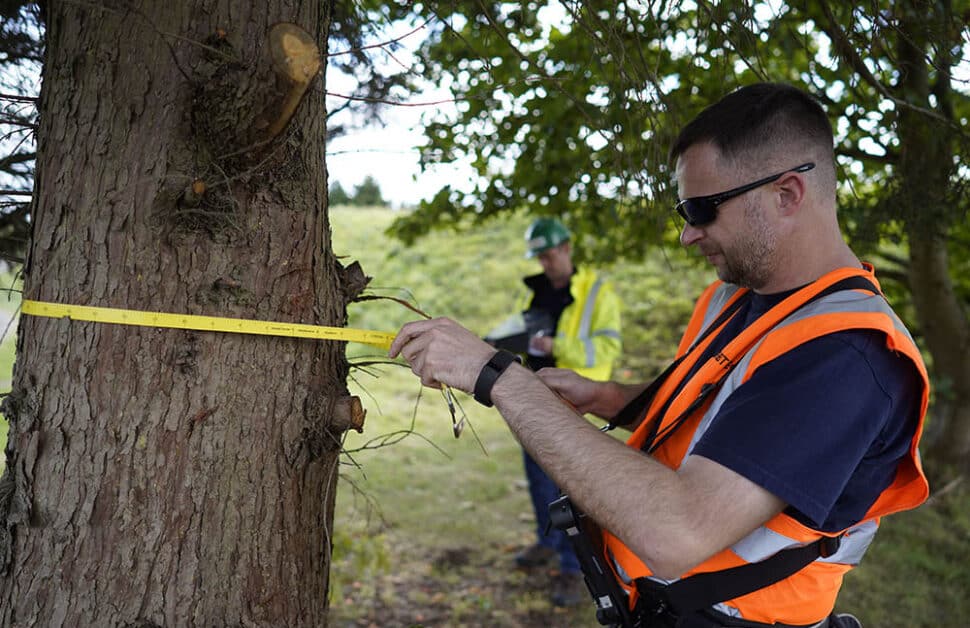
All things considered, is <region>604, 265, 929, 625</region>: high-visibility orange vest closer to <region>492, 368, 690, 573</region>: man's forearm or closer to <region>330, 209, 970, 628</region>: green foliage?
<region>492, 368, 690, 573</region>: man's forearm

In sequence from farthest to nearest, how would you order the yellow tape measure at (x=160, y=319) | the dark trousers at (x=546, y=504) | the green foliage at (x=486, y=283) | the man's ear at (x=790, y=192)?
the green foliage at (x=486, y=283), the dark trousers at (x=546, y=504), the man's ear at (x=790, y=192), the yellow tape measure at (x=160, y=319)

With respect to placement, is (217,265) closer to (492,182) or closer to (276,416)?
(276,416)

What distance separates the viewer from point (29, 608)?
165 centimetres

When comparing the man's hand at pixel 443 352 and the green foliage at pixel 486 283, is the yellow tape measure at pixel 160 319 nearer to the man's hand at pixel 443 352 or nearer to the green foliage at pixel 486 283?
the man's hand at pixel 443 352

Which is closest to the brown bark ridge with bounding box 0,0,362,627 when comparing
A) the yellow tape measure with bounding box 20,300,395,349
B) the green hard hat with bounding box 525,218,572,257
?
the yellow tape measure with bounding box 20,300,395,349

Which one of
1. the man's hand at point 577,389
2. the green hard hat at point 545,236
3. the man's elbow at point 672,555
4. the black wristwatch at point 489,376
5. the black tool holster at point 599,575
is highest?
the green hard hat at point 545,236

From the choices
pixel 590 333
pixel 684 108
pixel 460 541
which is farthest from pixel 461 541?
pixel 684 108

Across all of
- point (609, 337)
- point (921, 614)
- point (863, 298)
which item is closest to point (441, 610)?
point (609, 337)

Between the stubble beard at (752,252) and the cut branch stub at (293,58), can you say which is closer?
the cut branch stub at (293,58)

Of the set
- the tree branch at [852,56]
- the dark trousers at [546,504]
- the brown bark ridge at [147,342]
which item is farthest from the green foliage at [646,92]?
the dark trousers at [546,504]

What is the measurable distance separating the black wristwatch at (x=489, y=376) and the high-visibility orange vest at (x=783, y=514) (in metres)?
0.43

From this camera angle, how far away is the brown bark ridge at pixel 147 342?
1643 millimetres

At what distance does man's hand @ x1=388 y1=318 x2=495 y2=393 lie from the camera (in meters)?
1.79

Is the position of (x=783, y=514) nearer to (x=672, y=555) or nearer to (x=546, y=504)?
(x=672, y=555)
